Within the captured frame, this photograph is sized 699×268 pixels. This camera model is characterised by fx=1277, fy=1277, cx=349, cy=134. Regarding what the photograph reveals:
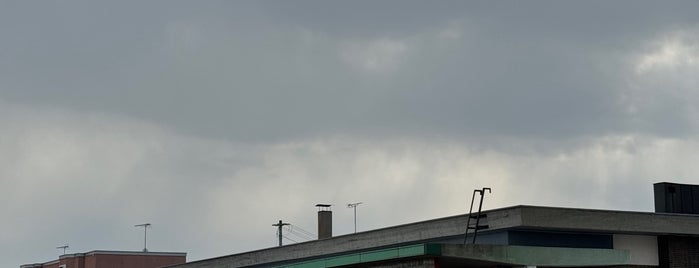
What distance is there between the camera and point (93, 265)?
3319 inches

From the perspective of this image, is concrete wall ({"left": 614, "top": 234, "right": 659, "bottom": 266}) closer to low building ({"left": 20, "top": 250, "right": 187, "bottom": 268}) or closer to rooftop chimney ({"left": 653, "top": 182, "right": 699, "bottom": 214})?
rooftop chimney ({"left": 653, "top": 182, "right": 699, "bottom": 214})

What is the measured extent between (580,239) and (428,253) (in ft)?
28.5

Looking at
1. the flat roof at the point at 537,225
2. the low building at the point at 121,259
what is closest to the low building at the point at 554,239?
the flat roof at the point at 537,225

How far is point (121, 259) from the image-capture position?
A: 3349 inches

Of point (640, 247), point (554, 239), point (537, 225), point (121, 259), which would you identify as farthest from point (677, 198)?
point (121, 259)

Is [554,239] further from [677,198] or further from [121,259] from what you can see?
[121,259]

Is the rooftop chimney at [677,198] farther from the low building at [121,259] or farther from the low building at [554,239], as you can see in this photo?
the low building at [121,259]

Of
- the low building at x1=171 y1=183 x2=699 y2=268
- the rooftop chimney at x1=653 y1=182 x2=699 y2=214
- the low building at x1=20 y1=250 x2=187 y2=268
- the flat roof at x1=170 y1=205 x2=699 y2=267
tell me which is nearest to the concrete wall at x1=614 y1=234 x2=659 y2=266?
the low building at x1=171 y1=183 x2=699 y2=268

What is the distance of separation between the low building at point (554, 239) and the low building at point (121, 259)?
38278mm

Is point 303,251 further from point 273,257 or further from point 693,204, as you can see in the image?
point 693,204

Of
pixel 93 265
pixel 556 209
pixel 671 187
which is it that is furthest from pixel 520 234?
pixel 93 265

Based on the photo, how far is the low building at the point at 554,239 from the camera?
1555 inches

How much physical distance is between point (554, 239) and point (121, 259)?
46.9m

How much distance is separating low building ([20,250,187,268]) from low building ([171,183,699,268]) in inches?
1507
